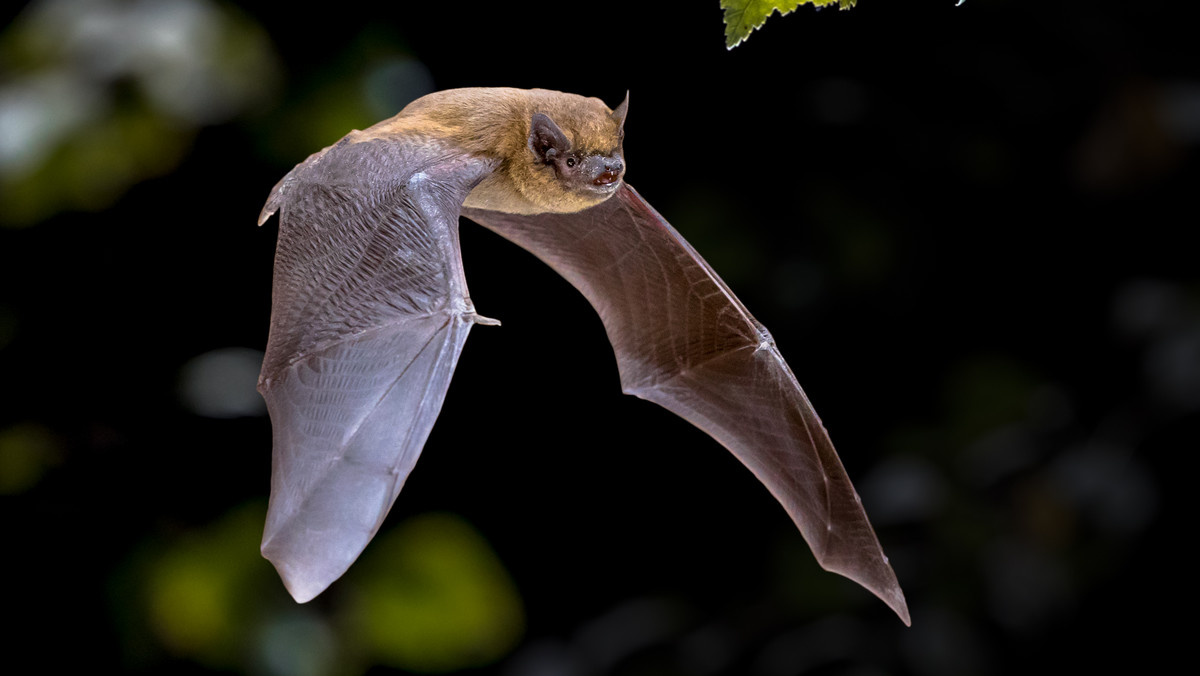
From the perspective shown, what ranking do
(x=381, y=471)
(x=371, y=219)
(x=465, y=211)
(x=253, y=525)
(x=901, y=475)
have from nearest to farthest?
1. (x=381, y=471)
2. (x=371, y=219)
3. (x=465, y=211)
4. (x=253, y=525)
5. (x=901, y=475)

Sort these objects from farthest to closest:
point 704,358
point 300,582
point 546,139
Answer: point 704,358, point 546,139, point 300,582

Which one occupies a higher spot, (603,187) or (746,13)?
(746,13)

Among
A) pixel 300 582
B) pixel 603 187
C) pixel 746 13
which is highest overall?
pixel 746 13

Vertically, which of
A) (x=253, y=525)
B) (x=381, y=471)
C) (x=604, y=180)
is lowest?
(x=253, y=525)

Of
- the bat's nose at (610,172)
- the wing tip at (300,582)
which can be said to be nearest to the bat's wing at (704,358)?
the bat's nose at (610,172)

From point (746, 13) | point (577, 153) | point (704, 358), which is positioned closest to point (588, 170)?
point (577, 153)

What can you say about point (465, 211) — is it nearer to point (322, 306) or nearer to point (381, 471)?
point (322, 306)

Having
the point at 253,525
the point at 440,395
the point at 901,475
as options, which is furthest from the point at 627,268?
the point at 901,475

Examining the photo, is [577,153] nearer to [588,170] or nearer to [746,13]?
[588,170]
